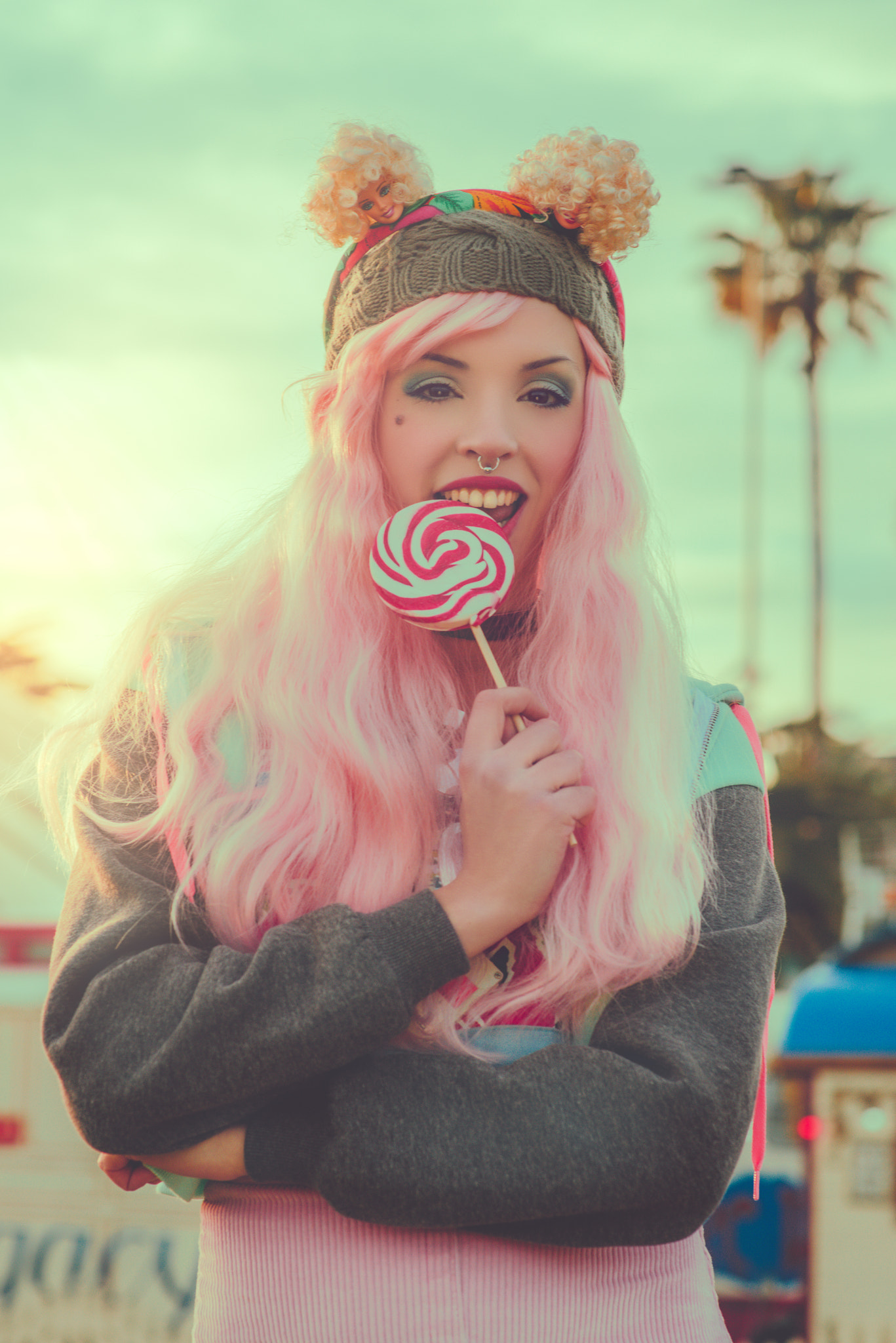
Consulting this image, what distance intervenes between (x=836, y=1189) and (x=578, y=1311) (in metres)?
3.99

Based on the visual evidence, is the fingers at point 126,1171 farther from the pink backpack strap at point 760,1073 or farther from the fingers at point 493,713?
the pink backpack strap at point 760,1073

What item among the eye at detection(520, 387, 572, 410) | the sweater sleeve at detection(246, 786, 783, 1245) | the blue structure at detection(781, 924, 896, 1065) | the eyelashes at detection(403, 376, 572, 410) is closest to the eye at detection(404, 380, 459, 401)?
the eyelashes at detection(403, 376, 572, 410)

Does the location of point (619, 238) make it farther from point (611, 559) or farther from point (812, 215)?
point (812, 215)

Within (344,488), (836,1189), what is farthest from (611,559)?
(836,1189)

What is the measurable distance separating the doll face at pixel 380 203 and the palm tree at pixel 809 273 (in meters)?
20.8

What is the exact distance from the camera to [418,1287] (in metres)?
1.67

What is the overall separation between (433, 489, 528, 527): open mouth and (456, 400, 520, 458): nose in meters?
0.06

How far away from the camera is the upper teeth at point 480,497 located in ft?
6.63

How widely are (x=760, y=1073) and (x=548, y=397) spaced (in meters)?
1.13

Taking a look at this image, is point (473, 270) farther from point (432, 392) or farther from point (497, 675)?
point (497, 675)

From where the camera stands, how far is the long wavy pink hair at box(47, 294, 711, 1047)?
5.94 feet

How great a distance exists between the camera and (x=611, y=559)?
82.4 inches

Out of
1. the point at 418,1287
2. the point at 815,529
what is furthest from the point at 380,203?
the point at 815,529

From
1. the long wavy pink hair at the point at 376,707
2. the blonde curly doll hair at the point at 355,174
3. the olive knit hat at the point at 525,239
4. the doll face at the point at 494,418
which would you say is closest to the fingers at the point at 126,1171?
the long wavy pink hair at the point at 376,707
